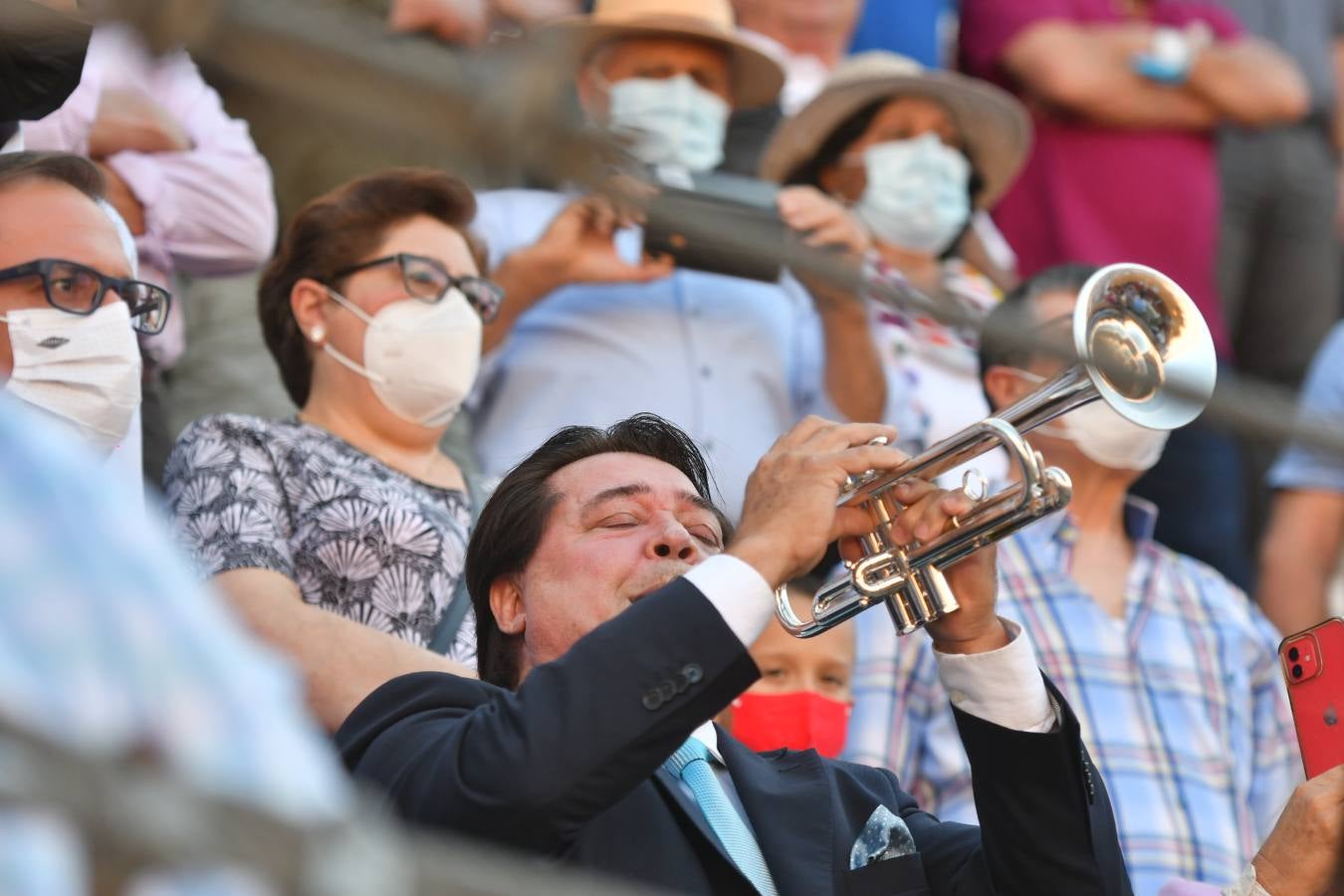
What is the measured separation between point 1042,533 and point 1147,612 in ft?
0.98

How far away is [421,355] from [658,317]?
99 centimetres

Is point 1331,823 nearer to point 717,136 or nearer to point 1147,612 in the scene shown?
point 1147,612

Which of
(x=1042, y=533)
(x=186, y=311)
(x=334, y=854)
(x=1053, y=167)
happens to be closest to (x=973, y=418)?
(x=1042, y=533)

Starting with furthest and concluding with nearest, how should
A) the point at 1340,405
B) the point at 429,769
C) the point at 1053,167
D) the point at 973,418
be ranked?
the point at 1053,167, the point at 1340,405, the point at 973,418, the point at 429,769

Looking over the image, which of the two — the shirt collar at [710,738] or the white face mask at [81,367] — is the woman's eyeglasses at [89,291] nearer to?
the white face mask at [81,367]

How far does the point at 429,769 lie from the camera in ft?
9.27

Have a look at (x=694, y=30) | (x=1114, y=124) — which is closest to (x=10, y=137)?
(x=694, y=30)

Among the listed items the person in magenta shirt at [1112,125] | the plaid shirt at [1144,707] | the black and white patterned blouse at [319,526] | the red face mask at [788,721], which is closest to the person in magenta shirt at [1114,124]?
the person in magenta shirt at [1112,125]

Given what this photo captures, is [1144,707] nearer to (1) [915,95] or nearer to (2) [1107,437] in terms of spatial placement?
(2) [1107,437]

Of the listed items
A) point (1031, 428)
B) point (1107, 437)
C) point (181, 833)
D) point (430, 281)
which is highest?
point (181, 833)

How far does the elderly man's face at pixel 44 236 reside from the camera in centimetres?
387

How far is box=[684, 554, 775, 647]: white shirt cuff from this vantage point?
9.07 ft

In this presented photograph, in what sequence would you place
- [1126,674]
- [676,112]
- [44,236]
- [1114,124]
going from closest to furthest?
[44,236] → [1126,674] → [676,112] → [1114,124]

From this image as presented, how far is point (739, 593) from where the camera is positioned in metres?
2.78
